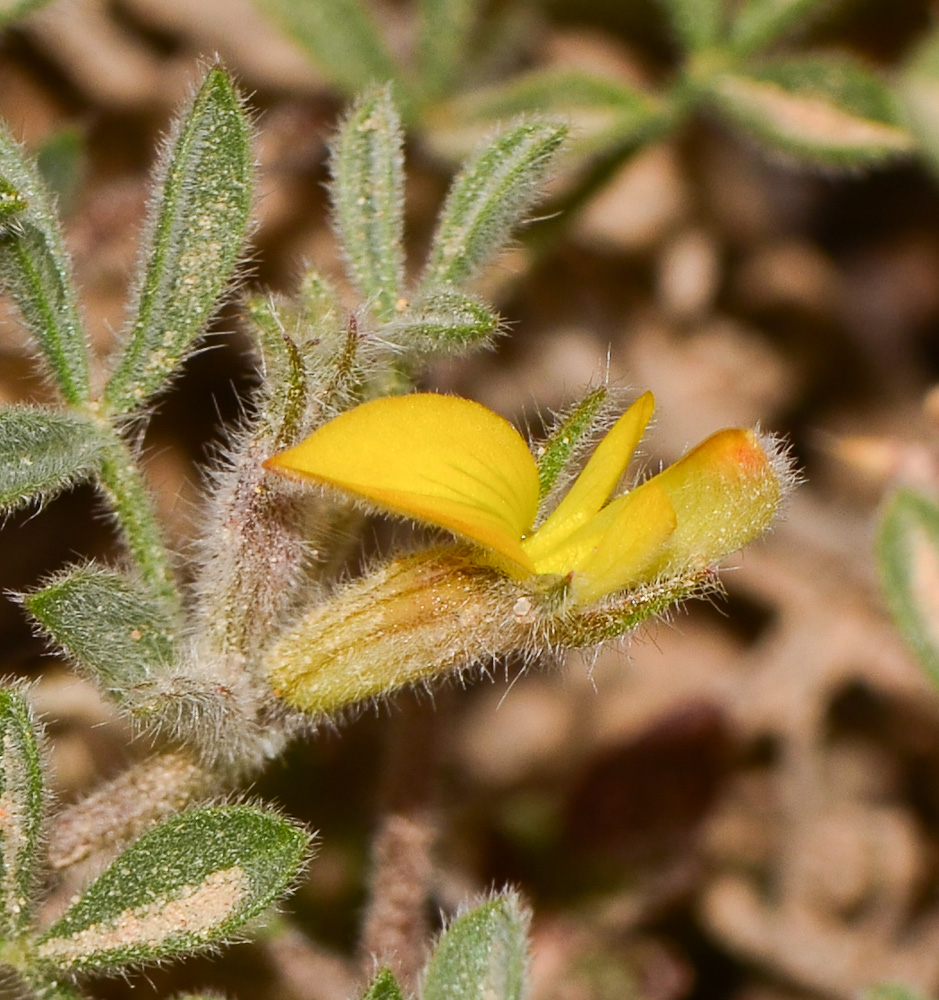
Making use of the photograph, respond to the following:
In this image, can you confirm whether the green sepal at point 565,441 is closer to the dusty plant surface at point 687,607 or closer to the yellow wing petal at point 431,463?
the yellow wing petal at point 431,463

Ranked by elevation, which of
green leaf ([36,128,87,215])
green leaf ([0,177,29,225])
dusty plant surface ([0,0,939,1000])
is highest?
green leaf ([0,177,29,225])

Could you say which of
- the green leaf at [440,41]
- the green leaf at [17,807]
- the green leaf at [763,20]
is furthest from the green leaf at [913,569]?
the green leaf at [17,807]

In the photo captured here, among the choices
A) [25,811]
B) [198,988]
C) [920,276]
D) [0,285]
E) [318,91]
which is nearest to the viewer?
[25,811]

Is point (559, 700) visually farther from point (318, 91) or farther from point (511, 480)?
point (511, 480)

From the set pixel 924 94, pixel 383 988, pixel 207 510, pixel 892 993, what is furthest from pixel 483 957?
pixel 924 94

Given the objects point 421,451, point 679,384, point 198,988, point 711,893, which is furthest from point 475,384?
point 421,451

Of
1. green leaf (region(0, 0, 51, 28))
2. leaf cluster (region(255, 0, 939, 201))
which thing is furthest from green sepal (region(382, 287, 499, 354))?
leaf cluster (region(255, 0, 939, 201))

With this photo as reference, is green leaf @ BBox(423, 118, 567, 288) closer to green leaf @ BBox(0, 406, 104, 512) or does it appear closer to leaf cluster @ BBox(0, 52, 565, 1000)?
leaf cluster @ BBox(0, 52, 565, 1000)

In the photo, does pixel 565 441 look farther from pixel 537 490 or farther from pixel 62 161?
pixel 62 161
